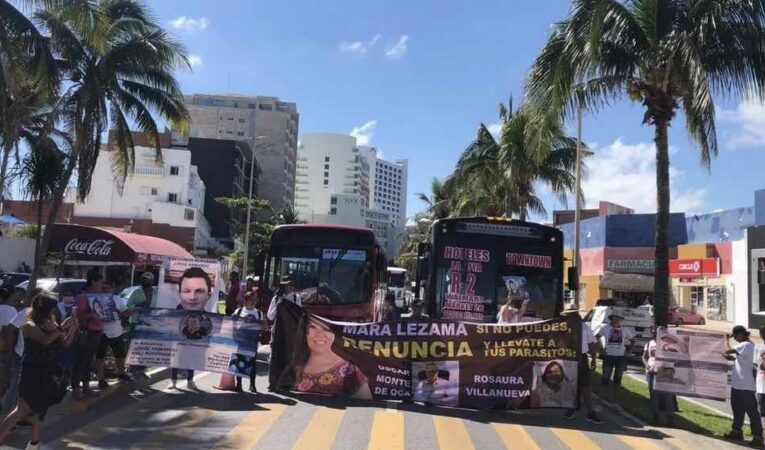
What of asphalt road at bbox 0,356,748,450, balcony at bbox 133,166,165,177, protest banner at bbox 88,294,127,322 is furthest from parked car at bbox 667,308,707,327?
balcony at bbox 133,166,165,177

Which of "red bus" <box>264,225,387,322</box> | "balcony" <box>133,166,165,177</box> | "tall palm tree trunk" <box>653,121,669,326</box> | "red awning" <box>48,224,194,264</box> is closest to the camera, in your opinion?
"tall palm tree trunk" <box>653,121,669,326</box>

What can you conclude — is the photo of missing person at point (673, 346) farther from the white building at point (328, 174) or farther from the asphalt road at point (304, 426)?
the white building at point (328, 174)

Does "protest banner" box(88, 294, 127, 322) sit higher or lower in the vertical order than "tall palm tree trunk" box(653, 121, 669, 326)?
lower

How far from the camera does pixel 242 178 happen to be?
97250mm

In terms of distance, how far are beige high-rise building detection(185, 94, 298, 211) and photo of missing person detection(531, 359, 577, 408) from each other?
363ft

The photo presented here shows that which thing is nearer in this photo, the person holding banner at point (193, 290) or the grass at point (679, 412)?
the grass at point (679, 412)

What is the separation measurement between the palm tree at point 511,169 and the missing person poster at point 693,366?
16.6 meters

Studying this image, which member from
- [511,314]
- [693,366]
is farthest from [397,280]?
[693,366]

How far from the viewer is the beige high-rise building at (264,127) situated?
12438cm

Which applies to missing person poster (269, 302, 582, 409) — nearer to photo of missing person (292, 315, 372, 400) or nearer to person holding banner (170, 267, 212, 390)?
photo of missing person (292, 315, 372, 400)

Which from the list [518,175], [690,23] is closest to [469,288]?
[690,23]

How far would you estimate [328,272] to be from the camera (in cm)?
1531

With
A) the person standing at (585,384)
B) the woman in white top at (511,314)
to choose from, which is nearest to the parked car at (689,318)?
the woman in white top at (511,314)

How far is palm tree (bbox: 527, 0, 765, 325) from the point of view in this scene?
484 inches
